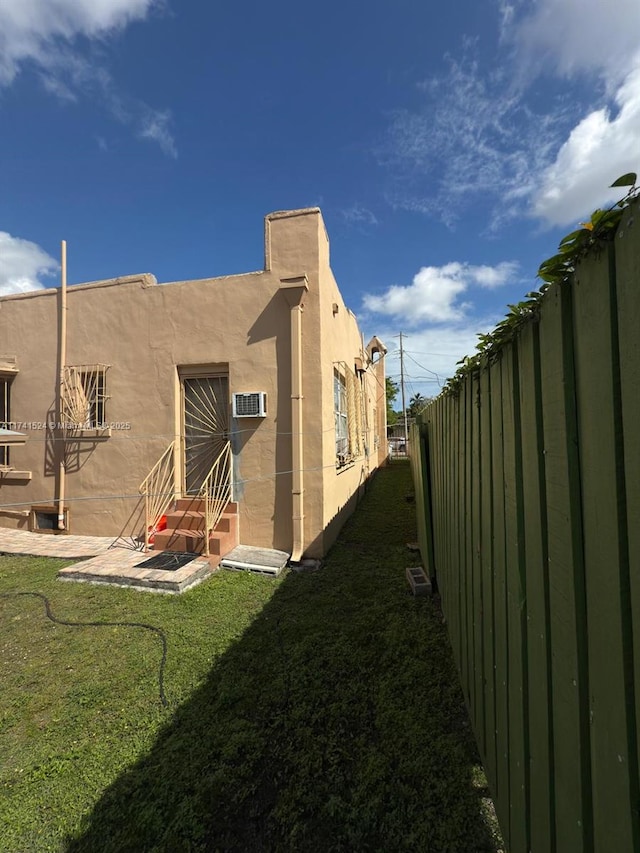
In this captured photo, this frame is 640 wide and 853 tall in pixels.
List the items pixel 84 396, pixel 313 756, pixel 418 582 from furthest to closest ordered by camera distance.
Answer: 1. pixel 84 396
2. pixel 418 582
3. pixel 313 756

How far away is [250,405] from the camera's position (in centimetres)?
576

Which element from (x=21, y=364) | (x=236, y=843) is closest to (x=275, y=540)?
(x=236, y=843)

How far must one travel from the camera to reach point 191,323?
20.1 ft

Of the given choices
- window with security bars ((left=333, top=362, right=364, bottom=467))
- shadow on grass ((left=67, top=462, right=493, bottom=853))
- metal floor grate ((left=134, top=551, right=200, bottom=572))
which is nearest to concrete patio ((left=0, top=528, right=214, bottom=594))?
metal floor grate ((left=134, top=551, right=200, bottom=572))

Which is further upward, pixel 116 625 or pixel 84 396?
pixel 84 396

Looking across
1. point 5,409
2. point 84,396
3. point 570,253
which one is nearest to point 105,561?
point 84,396

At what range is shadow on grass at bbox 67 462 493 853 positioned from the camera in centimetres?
180

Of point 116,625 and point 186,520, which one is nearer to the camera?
point 116,625

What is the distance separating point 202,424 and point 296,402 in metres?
1.74

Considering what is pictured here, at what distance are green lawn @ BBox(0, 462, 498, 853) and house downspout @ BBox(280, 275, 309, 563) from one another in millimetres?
1571

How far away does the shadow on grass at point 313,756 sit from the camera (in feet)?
5.90

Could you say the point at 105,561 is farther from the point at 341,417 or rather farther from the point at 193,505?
the point at 341,417

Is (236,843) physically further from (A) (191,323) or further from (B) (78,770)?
(A) (191,323)

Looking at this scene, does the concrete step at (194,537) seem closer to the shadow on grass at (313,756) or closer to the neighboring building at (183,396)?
the neighboring building at (183,396)
